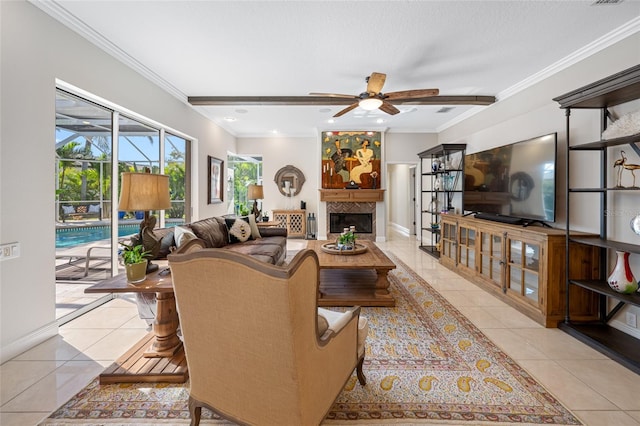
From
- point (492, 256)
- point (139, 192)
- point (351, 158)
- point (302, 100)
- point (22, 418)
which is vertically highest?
point (302, 100)

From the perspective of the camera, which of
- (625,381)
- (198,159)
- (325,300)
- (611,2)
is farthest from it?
(198,159)

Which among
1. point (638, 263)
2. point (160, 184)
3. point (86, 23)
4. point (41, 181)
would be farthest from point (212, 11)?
point (638, 263)

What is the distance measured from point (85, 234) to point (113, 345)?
1.54 m

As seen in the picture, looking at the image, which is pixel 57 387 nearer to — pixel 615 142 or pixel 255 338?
pixel 255 338

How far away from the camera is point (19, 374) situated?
1.91m

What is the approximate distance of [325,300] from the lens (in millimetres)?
3031

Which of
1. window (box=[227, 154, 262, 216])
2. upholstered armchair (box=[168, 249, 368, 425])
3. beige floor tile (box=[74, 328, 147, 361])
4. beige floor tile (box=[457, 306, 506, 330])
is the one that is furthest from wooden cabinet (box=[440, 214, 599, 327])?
window (box=[227, 154, 262, 216])

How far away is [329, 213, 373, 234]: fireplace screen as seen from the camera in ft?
23.4

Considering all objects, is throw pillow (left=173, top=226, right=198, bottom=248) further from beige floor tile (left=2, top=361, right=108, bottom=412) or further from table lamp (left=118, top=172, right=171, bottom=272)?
beige floor tile (left=2, top=361, right=108, bottom=412)

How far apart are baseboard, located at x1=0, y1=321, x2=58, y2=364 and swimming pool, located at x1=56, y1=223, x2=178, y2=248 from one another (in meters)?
0.76

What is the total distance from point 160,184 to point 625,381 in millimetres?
3449

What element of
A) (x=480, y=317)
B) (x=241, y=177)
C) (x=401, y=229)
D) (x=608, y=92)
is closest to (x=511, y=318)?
(x=480, y=317)

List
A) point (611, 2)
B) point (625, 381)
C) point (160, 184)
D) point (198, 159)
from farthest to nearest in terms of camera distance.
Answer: point (198, 159) < point (611, 2) < point (160, 184) < point (625, 381)

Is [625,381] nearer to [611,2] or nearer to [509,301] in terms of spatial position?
[509,301]
